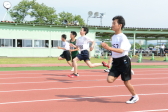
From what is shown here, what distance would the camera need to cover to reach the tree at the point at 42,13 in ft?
164

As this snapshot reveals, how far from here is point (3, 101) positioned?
17.1ft

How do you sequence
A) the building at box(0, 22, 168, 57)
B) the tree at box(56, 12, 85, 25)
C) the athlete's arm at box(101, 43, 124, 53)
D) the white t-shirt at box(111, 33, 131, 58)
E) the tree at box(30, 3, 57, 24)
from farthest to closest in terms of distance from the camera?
the tree at box(56, 12, 85, 25) → the tree at box(30, 3, 57, 24) → the building at box(0, 22, 168, 57) → the white t-shirt at box(111, 33, 131, 58) → the athlete's arm at box(101, 43, 124, 53)

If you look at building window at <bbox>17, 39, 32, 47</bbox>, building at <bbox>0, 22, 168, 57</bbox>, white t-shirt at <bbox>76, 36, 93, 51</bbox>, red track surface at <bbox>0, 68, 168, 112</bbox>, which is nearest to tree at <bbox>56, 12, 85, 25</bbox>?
building at <bbox>0, 22, 168, 57</bbox>

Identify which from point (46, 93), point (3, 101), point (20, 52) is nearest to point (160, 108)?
point (46, 93)

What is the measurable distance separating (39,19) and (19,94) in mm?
46114

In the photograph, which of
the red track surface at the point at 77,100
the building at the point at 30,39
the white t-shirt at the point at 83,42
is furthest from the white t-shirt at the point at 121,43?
the building at the point at 30,39

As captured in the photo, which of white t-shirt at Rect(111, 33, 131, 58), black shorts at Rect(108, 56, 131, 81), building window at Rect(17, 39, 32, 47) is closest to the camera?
white t-shirt at Rect(111, 33, 131, 58)

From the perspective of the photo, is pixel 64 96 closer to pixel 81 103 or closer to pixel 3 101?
pixel 81 103

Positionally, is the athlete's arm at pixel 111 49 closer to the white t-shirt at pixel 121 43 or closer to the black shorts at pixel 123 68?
the white t-shirt at pixel 121 43

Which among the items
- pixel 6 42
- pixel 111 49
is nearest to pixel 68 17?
pixel 6 42

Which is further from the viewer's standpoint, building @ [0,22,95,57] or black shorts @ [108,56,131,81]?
building @ [0,22,95,57]

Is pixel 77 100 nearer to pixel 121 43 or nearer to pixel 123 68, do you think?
pixel 123 68

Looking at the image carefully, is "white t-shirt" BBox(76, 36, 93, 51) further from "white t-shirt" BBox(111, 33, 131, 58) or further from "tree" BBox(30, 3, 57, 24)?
"tree" BBox(30, 3, 57, 24)

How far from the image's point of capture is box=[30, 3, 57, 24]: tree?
164 feet
